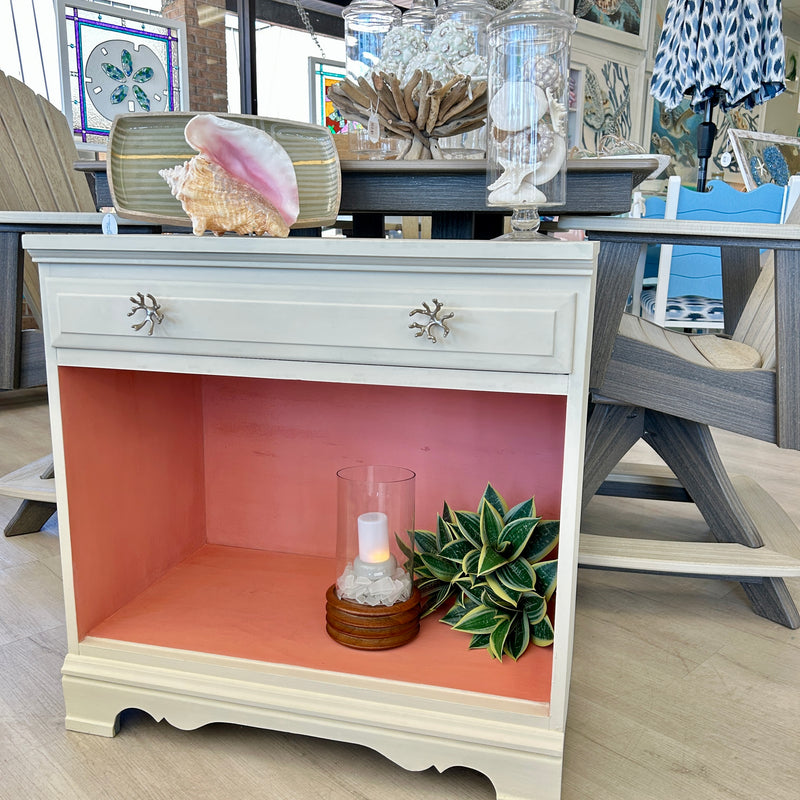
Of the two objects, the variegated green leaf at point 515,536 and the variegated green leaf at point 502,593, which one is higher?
the variegated green leaf at point 515,536

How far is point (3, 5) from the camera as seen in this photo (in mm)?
4113

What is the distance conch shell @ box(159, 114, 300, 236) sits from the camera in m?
0.94

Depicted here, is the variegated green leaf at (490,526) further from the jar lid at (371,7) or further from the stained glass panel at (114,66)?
the stained glass panel at (114,66)

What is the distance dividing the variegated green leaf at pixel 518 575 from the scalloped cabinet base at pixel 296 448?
95mm

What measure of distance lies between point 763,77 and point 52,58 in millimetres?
3869

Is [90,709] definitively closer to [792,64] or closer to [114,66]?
[114,66]

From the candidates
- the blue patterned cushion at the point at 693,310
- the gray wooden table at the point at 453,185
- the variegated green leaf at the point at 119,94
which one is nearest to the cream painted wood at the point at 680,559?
the gray wooden table at the point at 453,185

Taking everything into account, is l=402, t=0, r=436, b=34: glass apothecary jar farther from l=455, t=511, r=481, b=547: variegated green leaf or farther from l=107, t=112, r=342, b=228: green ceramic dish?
l=455, t=511, r=481, b=547: variegated green leaf

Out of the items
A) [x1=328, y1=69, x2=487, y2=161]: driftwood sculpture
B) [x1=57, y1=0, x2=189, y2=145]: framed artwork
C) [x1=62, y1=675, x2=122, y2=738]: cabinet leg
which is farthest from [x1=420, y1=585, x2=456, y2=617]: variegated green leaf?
[x1=57, y1=0, x2=189, y2=145]: framed artwork

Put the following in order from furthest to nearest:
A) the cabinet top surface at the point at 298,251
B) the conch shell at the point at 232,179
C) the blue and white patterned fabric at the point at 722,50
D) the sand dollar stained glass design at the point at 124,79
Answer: the sand dollar stained glass design at the point at 124,79 → the blue and white patterned fabric at the point at 722,50 → the conch shell at the point at 232,179 → the cabinet top surface at the point at 298,251

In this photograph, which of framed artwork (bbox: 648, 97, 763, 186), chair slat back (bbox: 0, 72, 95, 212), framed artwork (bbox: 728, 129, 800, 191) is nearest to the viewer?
chair slat back (bbox: 0, 72, 95, 212)

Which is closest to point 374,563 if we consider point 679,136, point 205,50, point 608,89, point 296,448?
point 296,448

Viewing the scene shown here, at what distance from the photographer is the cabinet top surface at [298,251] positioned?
82 cm

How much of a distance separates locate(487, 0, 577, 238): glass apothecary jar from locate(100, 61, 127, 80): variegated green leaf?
440cm
